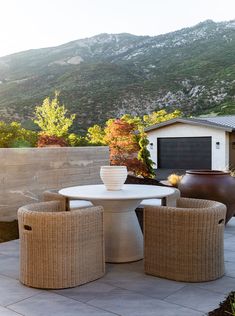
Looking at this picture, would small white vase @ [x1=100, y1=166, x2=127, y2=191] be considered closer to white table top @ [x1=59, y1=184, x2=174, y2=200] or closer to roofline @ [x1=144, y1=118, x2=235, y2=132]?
white table top @ [x1=59, y1=184, x2=174, y2=200]

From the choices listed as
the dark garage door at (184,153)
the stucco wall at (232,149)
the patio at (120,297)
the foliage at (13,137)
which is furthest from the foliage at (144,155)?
the patio at (120,297)

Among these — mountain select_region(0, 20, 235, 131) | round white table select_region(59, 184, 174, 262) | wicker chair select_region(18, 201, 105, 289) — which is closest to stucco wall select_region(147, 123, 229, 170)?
mountain select_region(0, 20, 235, 131)

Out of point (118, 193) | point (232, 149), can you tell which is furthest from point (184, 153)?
point (118, 193)

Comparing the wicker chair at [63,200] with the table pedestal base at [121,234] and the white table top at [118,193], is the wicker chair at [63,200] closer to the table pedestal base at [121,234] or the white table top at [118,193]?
the white table top at [118,193]

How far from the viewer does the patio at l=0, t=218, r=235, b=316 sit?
3.32m

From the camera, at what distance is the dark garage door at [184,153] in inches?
811

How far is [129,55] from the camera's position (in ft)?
192

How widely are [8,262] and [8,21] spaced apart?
66.5 feet

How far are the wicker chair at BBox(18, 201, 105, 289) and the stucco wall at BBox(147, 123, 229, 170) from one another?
16.1m

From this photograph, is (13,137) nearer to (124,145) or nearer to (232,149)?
(124,145)

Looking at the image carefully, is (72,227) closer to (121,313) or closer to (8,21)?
(121,313)

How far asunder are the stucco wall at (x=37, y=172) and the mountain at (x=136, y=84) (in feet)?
71.0

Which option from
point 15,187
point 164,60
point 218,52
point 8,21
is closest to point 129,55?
point 164,60

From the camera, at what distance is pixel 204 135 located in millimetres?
20625
